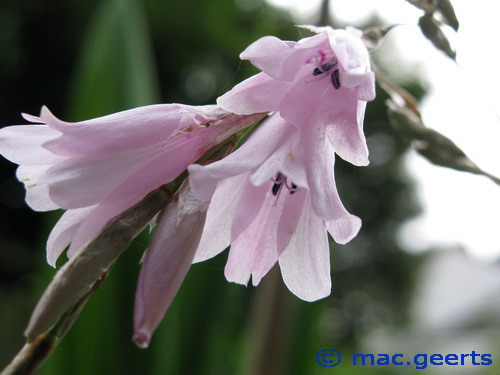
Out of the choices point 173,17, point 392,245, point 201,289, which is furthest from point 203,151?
point 392,245

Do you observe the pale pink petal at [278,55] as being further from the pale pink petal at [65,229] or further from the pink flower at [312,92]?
the pale pink petal at [65,229]

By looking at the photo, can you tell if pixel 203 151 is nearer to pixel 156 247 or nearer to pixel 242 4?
pixel 156 247

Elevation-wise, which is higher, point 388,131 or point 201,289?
point 201,289

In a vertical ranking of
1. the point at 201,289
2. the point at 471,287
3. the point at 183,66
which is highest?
the point at 201,289

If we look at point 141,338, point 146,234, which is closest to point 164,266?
point 141,338

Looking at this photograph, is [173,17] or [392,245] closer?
[173,17]

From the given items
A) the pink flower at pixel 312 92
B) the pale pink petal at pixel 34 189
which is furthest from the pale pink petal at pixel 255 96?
the pale pink petal at pixel 34 189
